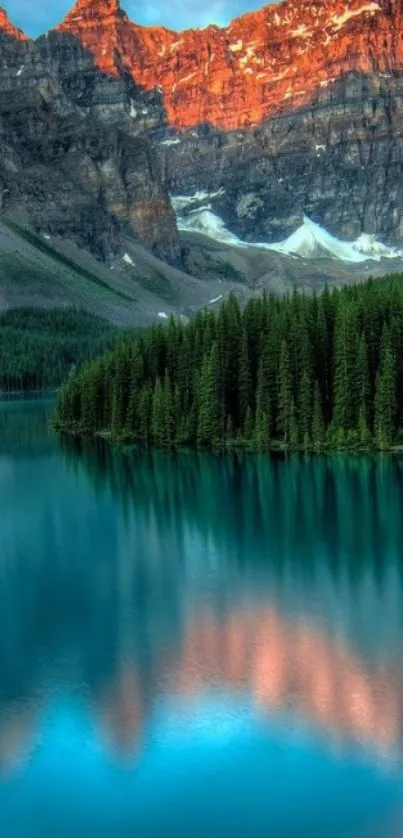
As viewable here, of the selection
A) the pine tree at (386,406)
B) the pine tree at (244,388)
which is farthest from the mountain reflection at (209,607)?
the pine tree at (244,388)

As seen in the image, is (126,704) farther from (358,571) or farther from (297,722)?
(358,571)

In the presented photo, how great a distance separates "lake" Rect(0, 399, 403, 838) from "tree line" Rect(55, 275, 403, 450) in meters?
27.0

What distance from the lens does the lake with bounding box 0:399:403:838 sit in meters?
21.2

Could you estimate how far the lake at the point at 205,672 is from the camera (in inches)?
833

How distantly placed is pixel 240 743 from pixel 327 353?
67993 millimetres

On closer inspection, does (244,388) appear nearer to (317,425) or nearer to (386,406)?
(317,425)

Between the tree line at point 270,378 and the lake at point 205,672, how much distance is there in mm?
26959

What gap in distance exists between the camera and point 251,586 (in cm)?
3812

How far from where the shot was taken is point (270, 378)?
287 ft

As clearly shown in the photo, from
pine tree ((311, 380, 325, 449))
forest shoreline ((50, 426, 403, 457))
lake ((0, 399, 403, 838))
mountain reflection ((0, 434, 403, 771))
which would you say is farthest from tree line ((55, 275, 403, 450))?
lake ((0, 399, 403, 838))

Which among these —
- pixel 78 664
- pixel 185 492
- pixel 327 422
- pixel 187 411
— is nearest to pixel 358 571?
pixel 78 664

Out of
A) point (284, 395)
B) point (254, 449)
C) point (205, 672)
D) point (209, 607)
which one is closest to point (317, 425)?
point (284, 395)

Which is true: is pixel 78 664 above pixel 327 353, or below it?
below

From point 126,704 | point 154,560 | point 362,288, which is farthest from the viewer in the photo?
point 362,288
